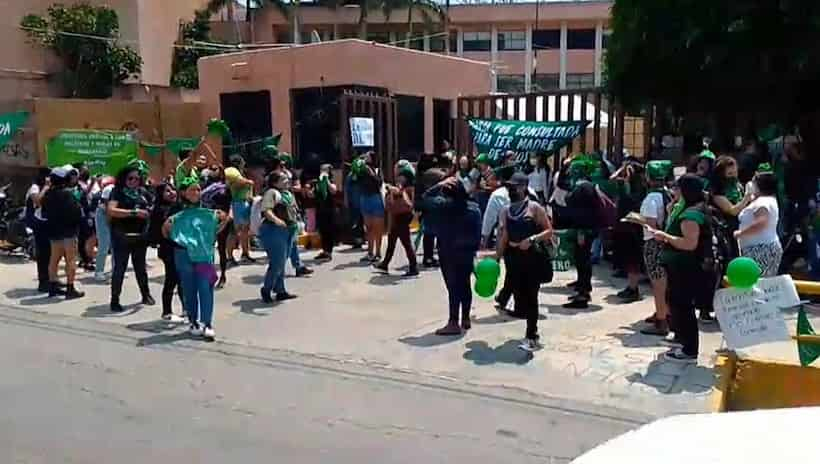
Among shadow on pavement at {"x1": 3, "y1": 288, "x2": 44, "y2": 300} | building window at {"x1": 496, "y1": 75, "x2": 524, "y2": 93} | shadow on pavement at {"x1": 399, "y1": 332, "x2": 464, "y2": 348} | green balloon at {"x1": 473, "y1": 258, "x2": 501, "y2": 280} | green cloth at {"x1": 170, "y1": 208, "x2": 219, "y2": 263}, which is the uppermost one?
building window at {"x1": 496, "y1": 75, "x2": 524, "y2": 93}

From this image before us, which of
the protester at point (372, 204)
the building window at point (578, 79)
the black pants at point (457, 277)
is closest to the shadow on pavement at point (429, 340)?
the black pants at point (457, 277)

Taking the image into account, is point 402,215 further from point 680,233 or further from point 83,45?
point 83,45

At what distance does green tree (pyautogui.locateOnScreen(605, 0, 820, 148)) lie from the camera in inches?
440

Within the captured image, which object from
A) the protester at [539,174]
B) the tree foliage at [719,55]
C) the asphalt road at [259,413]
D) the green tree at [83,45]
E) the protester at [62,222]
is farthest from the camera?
the green tree at [83,45]

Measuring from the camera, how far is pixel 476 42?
5938 centimetres

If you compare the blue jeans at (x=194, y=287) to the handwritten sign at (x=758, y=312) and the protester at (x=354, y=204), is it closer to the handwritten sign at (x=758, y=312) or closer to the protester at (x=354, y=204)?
the protester at (x=354, y=204)

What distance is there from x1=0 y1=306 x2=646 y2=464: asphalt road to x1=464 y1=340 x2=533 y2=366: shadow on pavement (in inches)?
26.4

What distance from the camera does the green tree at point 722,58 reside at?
1118 cm

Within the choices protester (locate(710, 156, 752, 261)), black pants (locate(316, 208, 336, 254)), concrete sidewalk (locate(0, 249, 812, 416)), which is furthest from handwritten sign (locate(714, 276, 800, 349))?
black pants (locate(316, 208, 336, 254))

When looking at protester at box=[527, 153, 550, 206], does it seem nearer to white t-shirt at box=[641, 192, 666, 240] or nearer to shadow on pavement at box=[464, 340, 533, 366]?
white t-shirt at box=[641, 192, 666, 240]

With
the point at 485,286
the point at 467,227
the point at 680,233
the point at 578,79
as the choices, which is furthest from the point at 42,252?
the point at 578,79

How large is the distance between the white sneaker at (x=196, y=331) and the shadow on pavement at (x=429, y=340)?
1.98m

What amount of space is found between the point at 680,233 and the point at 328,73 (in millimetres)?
12499

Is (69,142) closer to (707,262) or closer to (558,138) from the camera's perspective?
(558,138)
